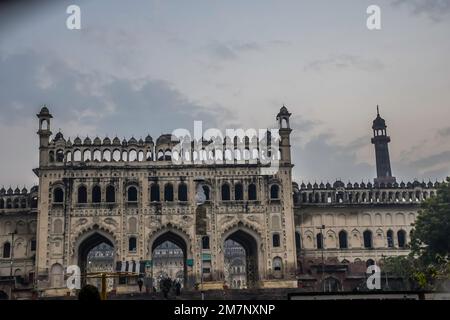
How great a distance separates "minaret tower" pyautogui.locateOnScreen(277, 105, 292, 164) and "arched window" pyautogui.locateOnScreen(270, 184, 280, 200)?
184 centimetres

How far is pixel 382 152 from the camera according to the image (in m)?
68.8

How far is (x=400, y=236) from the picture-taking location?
4750 centimetres

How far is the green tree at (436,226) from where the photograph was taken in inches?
1446

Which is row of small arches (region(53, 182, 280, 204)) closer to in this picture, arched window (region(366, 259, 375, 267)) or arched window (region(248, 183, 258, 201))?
arched window (region(248, 183, 258, 201))

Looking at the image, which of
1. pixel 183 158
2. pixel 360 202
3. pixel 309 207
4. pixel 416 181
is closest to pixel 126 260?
pixel 183 158

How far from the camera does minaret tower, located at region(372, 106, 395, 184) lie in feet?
222

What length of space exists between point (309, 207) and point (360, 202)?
4.10 metres

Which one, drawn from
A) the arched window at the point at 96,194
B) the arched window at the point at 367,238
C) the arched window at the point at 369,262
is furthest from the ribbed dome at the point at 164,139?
the arched window at the point at 369,262

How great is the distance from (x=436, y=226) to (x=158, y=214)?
1778 centimetres

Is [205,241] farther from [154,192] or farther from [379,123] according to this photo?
[379,123]

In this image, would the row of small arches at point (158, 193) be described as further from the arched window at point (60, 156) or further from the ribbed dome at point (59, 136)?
the ribbed dome at point (59, 136)

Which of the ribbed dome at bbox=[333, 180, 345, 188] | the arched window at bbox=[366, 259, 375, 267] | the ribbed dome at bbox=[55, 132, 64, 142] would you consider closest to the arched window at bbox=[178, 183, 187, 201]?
the ribbed dome at bbox=[55, 132, 64, 142]
